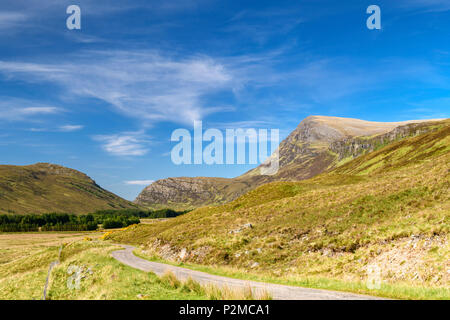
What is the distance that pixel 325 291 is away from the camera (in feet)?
54.1

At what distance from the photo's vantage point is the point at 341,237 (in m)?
33.2

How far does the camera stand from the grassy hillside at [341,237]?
24.7m

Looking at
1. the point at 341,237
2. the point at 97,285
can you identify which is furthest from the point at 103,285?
the point at 341,237

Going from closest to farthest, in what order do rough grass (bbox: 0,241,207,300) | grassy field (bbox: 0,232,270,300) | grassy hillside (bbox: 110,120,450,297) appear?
1. grassy field (bbox: 0,232,270,300)
2. rough grass (bbox: 0,241,207,300)
3. grassy hillside (bbox: 110,120,450,297)

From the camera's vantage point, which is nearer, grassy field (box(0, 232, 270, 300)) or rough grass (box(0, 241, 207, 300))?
grassy field (box(0, 232, 270, 300))

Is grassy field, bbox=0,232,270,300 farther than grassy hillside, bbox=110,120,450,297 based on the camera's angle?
No

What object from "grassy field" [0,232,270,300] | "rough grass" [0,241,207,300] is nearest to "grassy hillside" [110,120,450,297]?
"grassy field" [0,232,270,300]

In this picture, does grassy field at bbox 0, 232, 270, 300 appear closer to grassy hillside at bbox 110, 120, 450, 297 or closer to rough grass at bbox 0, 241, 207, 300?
rough grass at bbox 0, 241, 207, 300

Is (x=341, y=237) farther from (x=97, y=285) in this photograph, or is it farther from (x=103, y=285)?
(x=97, y=285)

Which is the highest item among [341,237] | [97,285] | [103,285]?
[341,237]

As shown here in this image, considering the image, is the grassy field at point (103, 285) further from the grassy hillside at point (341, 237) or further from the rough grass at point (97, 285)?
the grassy hillside at point (341, 237)

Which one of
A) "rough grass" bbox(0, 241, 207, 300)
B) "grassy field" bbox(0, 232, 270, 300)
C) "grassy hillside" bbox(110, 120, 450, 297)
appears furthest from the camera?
"grassy hillside" bbox(110, 120, 450, 297)

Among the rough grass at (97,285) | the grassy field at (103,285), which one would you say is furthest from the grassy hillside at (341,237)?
the rough grass at (97,285)

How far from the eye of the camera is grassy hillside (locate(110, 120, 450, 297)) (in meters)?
24.7
